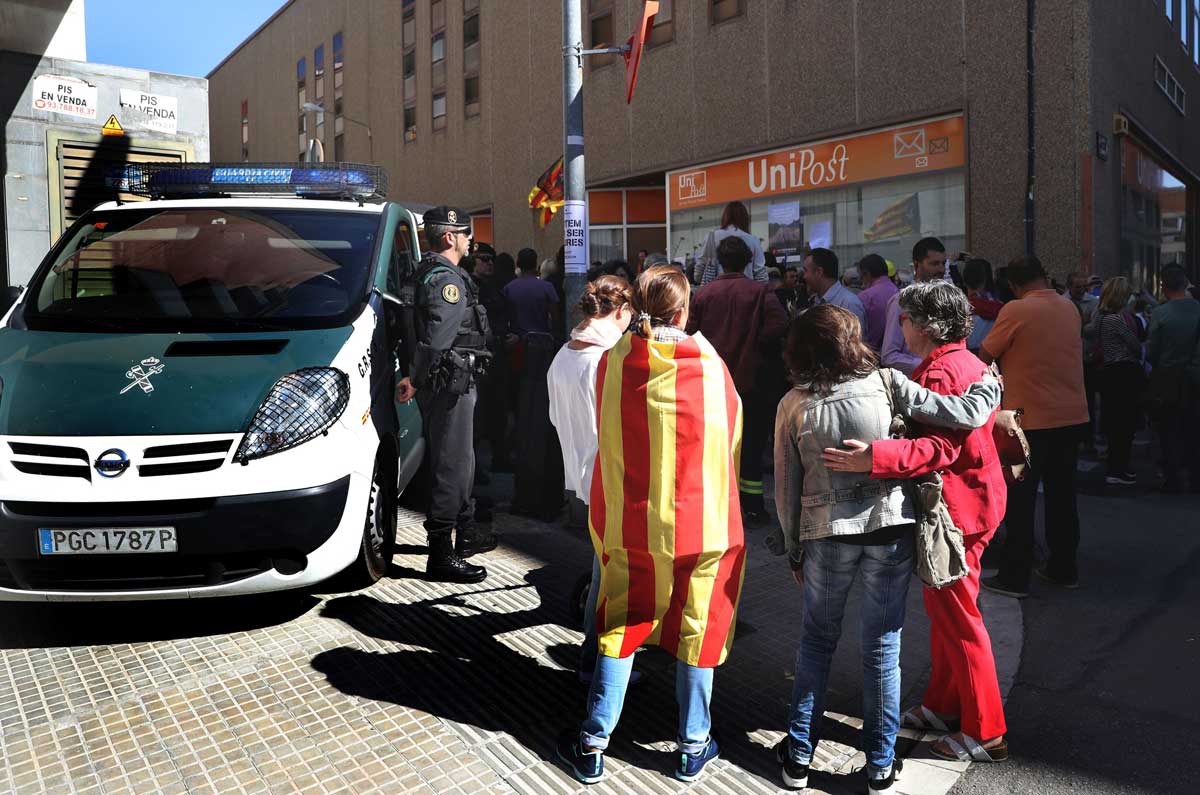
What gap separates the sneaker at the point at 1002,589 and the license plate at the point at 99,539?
408 cm

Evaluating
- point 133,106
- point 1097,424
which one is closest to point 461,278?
point 133,106

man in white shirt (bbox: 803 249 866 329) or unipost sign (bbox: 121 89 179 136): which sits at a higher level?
unipost sign (bbox: 121 89 179 136)

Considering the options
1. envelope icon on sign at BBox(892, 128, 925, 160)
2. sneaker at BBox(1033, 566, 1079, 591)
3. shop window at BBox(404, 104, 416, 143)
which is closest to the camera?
sneaker at BBox(1033, 566, 1079, 591)

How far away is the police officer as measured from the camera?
15.8 feet

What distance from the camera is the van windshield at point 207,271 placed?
15.2 feet

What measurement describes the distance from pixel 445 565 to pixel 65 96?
25.3 feet

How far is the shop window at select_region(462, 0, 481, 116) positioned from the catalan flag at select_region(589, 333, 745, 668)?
847 inches

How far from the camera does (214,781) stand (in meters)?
3.13

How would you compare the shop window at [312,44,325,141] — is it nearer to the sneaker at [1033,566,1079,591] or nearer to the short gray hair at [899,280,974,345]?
the sneaker at [1033,566,1079,591]

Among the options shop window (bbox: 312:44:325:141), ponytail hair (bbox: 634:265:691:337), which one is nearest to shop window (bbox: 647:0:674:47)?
ponytail hair (bbox: 634:265:691:337)

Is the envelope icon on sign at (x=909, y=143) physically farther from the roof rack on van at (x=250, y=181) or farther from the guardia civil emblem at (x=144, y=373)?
the guardia civil emblem at (x=144, y=373)

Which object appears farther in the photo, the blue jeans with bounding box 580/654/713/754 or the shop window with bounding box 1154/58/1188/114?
the shop window with bounding box 1154/58/1188/114

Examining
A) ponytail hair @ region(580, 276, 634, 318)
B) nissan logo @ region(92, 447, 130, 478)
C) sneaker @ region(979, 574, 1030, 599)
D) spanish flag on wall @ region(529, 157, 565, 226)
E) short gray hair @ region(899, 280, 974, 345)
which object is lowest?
sneaker @ region(979, 574, 1030, 599)

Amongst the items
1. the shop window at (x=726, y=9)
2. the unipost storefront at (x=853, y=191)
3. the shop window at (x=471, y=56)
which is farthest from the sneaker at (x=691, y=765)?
the shop window at (x=471, y=56)
